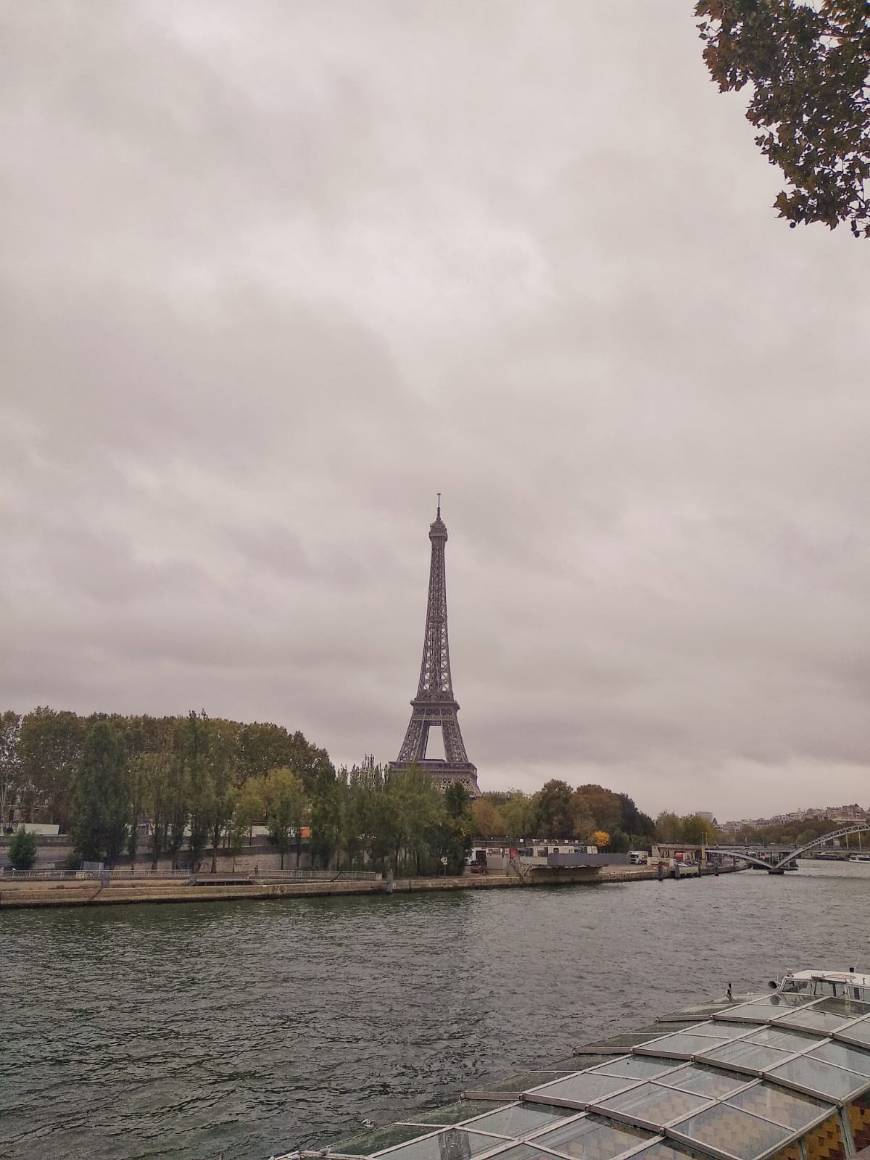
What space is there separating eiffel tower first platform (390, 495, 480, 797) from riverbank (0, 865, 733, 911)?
2276 inches

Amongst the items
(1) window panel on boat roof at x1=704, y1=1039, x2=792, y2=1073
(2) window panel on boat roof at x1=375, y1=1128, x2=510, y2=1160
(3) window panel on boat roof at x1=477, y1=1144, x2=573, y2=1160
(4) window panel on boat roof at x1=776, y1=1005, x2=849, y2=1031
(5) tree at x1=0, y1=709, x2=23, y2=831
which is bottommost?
(2) window panel on boat roof at x1=375, y1=1128, x2=510, y2=1160

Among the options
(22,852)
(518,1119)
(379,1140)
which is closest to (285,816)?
(22,852)

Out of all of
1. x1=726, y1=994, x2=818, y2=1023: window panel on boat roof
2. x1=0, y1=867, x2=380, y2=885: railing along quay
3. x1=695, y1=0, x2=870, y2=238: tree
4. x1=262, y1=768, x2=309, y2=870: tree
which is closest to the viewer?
x1=695, y1=0, x2=870, y2=238: tree

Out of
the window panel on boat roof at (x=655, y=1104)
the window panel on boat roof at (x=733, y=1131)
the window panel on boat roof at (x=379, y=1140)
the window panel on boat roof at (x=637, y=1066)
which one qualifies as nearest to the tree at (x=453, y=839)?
the window panel on boat roof at (x=637, y=1066)

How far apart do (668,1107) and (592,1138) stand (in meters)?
1.70

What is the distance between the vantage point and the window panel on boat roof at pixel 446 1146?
36.1 feet

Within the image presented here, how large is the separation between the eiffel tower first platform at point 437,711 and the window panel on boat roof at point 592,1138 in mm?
137467

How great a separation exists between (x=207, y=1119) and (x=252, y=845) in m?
80.0

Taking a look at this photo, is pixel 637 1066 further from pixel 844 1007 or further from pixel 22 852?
pixel 22 852

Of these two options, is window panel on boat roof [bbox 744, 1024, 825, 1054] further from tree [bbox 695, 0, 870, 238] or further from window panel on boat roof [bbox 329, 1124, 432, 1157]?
tree [bbox 695, 0, 870, 238]

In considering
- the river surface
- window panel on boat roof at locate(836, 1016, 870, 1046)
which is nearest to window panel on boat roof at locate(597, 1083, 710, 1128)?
window panel on boat roof at locate(836, 1016, 870, 1046)

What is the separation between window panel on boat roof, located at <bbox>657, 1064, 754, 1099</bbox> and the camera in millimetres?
12844

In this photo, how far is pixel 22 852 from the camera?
243 ft

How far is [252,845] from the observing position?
9575 centimetres
